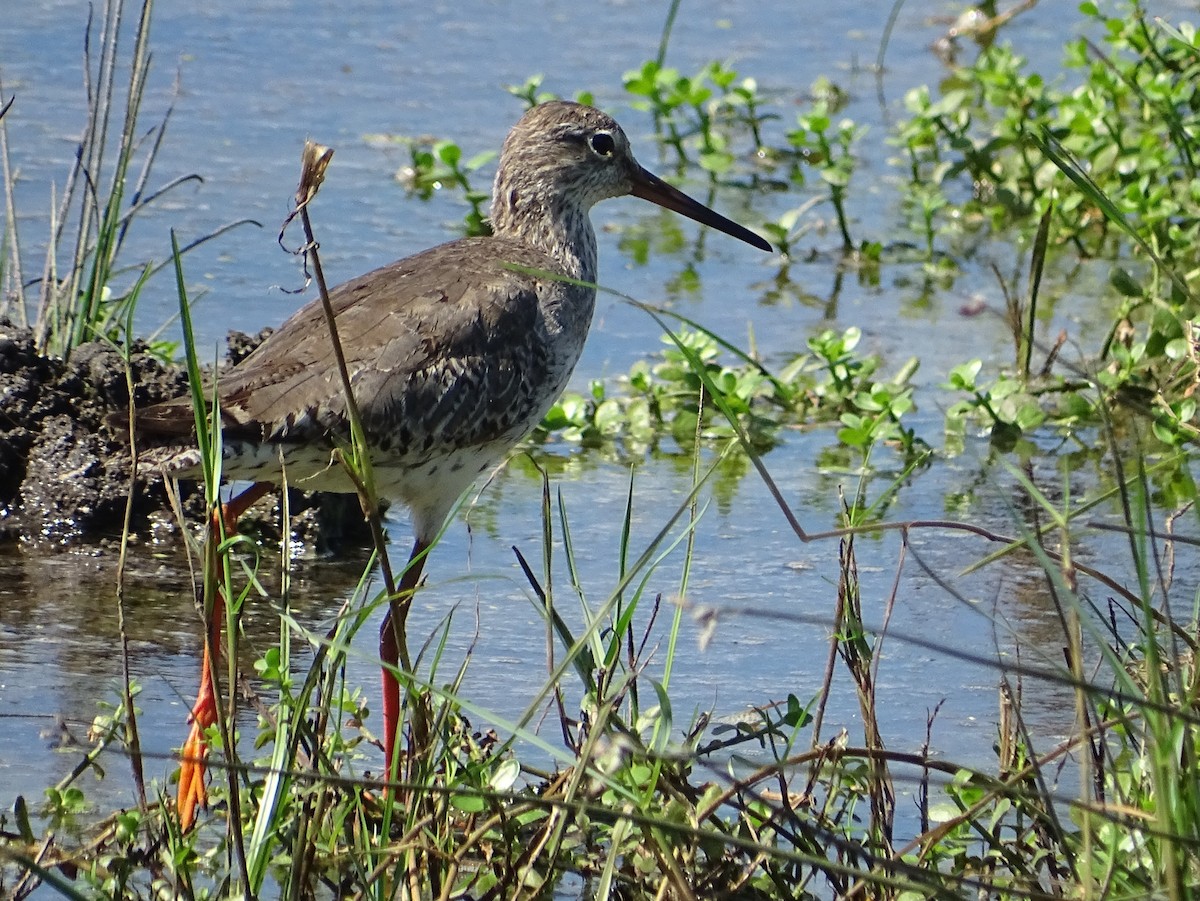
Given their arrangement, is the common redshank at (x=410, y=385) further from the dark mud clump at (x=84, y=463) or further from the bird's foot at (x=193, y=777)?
the dark mud clump at (x=84, y=463)

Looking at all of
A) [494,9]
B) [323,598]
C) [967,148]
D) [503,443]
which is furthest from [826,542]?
[494,9]

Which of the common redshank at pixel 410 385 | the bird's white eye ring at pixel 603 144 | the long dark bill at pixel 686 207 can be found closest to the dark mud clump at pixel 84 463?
the common redshank at pixel 410 385

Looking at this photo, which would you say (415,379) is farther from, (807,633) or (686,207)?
(686,207)

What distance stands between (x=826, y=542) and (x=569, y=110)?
59.8 inches

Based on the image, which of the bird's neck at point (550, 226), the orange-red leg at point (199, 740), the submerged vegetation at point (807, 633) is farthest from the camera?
the bird's neck at point (550, 226)

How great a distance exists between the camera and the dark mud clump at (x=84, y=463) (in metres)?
5.29

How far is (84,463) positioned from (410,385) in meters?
1.25

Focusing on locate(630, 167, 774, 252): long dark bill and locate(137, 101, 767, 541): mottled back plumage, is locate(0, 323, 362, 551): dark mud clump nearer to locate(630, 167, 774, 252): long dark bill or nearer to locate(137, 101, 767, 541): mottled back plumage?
locate(137, 101, 767, 541): mottled back plumage

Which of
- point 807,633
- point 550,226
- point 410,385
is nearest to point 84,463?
point 410,385

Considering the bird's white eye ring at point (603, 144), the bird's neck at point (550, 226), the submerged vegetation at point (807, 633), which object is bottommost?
the submerged vegetation at point (807, 633)

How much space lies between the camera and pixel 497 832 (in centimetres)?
319

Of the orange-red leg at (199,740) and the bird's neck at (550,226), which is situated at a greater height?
the bird's neck at (550,226)

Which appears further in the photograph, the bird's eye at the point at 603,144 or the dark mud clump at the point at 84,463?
the bird's eye at the point at 603,144

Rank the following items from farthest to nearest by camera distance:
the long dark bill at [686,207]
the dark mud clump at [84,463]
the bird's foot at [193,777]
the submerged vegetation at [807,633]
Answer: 1. the long dark bill at [686,207]
2. the dark mud clump at [84,463]
3. the bird's foot at [193,777]
4. the submerged vegetation at [807,633]
